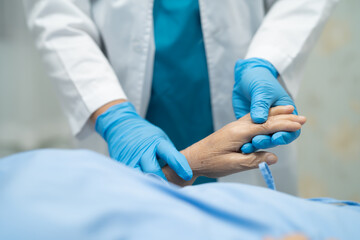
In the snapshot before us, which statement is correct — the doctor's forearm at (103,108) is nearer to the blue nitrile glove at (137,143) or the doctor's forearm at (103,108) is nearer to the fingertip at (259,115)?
the blue nitrile glove at (137,143)

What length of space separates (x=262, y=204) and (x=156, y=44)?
67cm

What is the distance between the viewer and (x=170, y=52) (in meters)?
0.98

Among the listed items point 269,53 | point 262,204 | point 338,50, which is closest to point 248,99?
point 269,53

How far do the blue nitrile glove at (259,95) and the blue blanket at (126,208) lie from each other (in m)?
0.22

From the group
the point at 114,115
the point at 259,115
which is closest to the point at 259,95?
the point at 259,115

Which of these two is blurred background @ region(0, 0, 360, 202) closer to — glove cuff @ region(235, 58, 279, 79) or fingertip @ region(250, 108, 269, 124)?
glove cuff @ region(235, 58, 279, 79)

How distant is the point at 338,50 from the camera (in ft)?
5.31

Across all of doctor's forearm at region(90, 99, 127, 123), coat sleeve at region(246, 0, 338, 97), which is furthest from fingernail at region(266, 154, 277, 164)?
doctor's forearm at region(90, 99, 127, 123)

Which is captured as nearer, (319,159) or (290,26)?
(290,26)

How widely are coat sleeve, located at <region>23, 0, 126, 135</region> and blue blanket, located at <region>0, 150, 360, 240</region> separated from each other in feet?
1.49

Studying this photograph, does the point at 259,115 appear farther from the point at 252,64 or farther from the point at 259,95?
the point at 252,64

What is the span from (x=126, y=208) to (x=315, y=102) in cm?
152

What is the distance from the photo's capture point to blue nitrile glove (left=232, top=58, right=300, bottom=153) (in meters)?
0.69

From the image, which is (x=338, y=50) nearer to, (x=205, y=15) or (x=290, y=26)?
(x=290, y=26)
